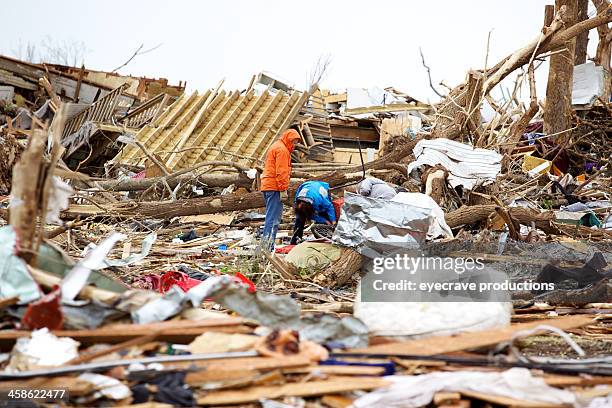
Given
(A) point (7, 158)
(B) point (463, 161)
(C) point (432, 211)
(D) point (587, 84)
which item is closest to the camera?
(C) point (432, 211)

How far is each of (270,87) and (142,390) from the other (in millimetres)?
17207

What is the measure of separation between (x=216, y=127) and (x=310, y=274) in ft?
33.7

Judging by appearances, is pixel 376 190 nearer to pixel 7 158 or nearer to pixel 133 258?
pixel 133 258

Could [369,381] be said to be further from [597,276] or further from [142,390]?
[597,276]

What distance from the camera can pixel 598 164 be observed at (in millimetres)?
16844

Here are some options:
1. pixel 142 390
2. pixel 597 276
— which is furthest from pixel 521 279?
pixel 142 390

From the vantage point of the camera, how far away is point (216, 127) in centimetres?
1706

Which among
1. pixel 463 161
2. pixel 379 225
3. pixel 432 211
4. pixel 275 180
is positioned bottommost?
pixel 379 225

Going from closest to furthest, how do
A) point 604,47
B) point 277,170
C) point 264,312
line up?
point 264,312 < point 277,170 < point 604,47

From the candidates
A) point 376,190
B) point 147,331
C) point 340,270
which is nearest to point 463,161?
point 376,190

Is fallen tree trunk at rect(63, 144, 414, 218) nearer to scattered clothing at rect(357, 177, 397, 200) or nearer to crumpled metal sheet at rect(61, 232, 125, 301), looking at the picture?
scattered clothing at rect(357, 177, 397, 200)

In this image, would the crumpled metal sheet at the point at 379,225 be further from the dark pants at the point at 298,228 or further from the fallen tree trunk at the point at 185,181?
the fallen tree trunk at the point at 185,181

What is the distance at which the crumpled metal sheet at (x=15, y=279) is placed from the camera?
3.71 m

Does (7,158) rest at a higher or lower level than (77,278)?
higher
